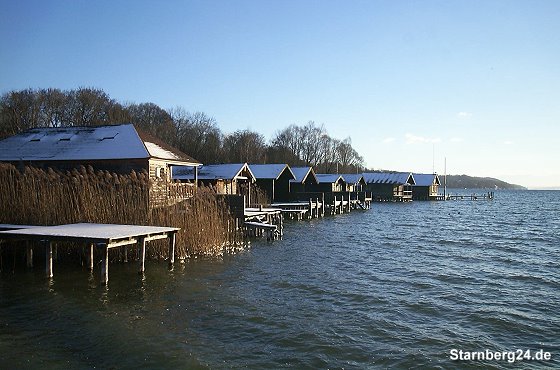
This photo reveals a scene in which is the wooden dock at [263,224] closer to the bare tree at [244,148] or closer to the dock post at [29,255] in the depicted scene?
the dock post at [29,255]

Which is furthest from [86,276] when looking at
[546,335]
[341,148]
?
[341,148]

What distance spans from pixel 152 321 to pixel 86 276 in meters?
4.86

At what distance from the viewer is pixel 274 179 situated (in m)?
42.0

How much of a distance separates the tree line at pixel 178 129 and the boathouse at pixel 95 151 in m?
23.1

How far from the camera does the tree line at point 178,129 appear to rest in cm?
5116

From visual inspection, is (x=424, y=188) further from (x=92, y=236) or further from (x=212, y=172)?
(x=92, y=236)

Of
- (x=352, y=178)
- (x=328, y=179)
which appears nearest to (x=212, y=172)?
(x=328, y=179)

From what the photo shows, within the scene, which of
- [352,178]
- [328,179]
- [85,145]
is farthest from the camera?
[352,178]

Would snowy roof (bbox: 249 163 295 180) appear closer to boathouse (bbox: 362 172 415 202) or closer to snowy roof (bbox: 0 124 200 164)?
snowy roof (bbox: 0 124 200 164)

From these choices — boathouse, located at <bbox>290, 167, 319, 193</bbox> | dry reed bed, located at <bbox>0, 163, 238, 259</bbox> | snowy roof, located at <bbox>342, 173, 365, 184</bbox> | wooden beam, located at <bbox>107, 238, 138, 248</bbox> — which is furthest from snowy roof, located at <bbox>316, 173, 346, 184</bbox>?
wooden beam, located at <bbox>107, 238, 138, 248</bbox>

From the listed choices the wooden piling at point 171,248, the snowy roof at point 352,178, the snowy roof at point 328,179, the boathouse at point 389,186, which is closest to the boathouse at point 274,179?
the snowy roof at point 328,179

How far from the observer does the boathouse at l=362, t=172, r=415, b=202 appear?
81.6 metres

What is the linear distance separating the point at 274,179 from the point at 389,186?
44.8m

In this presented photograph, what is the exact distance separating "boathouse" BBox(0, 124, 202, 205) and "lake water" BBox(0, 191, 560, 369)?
9.24 meters
